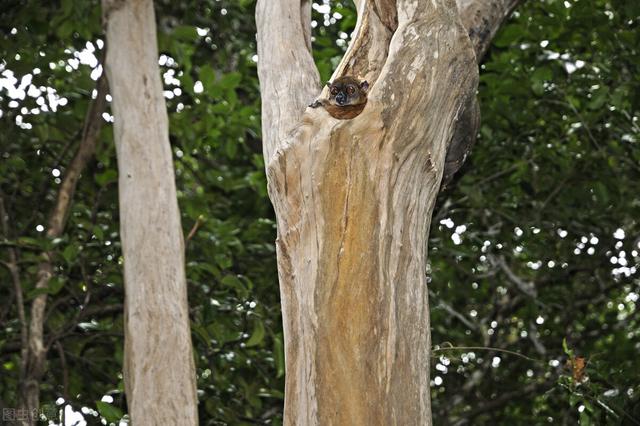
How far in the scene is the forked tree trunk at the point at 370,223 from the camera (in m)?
2.17

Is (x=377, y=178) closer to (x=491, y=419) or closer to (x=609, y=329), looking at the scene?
(x=609, y=329)

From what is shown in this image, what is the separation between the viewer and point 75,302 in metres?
5.63

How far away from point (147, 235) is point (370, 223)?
2.02 meters

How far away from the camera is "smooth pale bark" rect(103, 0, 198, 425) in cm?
379

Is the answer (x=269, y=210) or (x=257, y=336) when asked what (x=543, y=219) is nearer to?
(x=269, y=210)

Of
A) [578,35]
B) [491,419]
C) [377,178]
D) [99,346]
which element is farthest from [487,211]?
[377,178]

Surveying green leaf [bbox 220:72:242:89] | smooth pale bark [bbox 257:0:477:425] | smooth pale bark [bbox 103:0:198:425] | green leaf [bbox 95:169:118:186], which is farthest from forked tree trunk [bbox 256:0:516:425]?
green leaf [bbox 95:169:118:186]

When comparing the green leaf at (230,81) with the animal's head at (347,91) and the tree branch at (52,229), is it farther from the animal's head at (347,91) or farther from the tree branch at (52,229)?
the animal's head at (347,91)

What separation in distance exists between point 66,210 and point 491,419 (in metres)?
3.87

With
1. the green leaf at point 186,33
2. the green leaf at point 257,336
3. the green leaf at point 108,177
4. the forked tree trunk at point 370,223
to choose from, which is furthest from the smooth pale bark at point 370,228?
the green leaf at point 108,177

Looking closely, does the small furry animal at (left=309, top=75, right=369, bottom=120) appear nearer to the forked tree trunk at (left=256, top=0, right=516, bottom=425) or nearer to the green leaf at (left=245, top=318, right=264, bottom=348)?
the forked tree trunk at (left=256, top=0, right=516, bottom=425)

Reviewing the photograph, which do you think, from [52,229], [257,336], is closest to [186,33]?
[52,229]

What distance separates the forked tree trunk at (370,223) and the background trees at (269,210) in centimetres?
209

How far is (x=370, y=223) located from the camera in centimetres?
223
